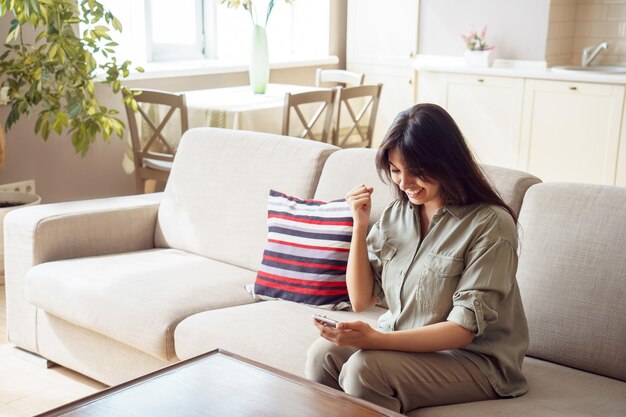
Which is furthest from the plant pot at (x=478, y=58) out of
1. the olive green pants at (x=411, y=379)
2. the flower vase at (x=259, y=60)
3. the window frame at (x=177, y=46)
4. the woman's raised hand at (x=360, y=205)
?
the olive green pants at (x=411, y=379)

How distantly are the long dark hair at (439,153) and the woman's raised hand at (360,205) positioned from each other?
19 centimetres

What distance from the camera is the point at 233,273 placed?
2662 mm

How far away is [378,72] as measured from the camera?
616cm

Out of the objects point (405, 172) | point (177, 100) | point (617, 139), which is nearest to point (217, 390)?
point (405, 172)

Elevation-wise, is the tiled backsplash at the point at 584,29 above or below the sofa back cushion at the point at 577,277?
above

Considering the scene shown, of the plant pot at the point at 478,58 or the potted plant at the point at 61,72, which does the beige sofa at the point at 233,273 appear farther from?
the plant pot at the point at 478,58

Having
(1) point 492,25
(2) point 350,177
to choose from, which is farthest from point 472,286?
(1) point 492,25

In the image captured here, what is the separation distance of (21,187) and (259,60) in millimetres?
1475

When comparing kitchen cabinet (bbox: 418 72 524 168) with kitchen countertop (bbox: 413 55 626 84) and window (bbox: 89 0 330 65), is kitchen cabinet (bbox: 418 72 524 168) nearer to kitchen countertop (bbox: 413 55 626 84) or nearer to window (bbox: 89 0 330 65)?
kitchen countertop (bbox: 413 55 626 84)

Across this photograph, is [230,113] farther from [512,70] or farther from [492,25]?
[492,25]

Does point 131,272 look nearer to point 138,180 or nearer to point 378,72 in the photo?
point 138,180

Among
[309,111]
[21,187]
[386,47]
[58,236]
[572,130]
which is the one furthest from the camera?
[386,47]

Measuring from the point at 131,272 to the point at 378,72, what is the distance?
3.90 m

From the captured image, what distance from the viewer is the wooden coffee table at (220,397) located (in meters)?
1.51
